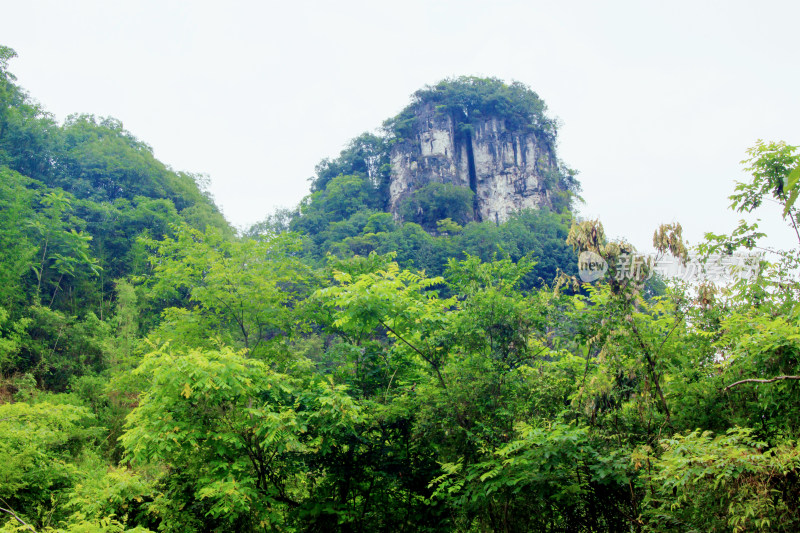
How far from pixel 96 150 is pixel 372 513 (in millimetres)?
26035

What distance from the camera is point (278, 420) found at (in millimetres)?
5398

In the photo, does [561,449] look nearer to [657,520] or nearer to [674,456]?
[657,520]

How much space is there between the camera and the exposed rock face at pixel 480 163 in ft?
129

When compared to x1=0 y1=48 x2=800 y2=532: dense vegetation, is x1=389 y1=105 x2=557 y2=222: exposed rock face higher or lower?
higher

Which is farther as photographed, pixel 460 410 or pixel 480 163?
pixel 480 163

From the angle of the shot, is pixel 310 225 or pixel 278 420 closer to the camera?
pixel 278 420

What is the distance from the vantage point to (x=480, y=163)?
41.0 meters

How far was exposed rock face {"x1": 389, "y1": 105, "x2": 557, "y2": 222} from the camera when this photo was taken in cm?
3944

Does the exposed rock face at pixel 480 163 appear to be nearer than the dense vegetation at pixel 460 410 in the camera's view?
No

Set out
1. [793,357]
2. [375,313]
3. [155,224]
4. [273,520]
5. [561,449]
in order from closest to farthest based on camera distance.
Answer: [793,357]
[561,449]
[273,520]
[375,313]
[155,224]

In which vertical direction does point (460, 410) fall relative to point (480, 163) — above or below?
below

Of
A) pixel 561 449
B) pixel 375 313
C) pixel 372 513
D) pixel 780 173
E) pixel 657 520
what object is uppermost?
pixel 780 173

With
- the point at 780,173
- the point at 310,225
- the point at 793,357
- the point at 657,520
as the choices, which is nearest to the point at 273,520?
the point at 657,520

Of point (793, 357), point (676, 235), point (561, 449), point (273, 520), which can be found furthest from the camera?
point (273, 520)
